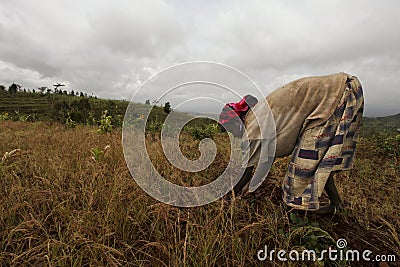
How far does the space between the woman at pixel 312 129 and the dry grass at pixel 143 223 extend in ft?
1.06

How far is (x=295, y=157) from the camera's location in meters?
1.70

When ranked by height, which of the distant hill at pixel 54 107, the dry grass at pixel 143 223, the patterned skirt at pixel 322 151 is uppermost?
the distant hill at pixel 54 107

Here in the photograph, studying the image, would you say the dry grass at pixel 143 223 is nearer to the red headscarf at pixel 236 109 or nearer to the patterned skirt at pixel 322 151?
the patterned skirt at pixel 322 151

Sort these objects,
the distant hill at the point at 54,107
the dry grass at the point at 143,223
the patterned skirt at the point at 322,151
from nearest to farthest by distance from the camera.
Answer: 1. the dry grass at the point at 143,223
2. the patterned skirt at the point at 322,151
3. the distant hill at the point at 54,107

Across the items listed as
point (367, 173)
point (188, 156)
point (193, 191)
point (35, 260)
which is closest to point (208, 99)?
point (193, 191)

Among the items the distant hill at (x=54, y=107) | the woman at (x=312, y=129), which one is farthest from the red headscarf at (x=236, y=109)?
the distant hill at (x=54, y=107)

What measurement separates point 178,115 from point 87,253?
1.15 metres

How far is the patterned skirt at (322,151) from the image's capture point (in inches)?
61.6

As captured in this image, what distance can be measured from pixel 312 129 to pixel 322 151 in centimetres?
18

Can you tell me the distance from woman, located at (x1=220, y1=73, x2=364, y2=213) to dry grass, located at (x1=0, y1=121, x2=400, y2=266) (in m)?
0.32

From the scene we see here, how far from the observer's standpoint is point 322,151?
1.60 m

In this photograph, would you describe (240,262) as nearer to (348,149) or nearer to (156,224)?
(156,224)

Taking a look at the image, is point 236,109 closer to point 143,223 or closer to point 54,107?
point 143,223

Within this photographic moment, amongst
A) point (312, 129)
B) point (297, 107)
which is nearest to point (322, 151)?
point (312, 129)
